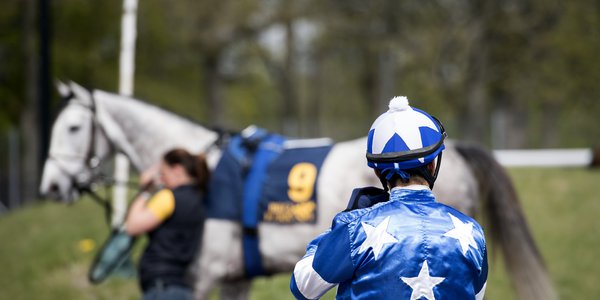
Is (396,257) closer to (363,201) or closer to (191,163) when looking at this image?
(363,201)

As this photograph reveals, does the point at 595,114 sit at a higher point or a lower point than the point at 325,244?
higher

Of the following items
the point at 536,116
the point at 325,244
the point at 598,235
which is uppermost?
the point at 536,116

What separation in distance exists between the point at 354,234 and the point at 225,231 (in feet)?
8.82

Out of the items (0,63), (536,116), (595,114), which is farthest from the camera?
(536,116)

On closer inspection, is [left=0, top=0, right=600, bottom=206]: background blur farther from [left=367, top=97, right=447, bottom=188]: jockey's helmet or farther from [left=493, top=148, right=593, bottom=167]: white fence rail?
[left=367, top=97, right=447, bottom=188]: jockey's helmet

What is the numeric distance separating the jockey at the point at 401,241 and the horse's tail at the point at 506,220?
290cm

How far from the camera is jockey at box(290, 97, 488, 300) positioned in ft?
8.37

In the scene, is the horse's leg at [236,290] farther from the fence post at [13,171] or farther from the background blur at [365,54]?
the fence post at [13,171]

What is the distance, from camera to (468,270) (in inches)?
103

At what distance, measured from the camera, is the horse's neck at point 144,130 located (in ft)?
18.5

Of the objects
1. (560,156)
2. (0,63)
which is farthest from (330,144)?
(0,63)

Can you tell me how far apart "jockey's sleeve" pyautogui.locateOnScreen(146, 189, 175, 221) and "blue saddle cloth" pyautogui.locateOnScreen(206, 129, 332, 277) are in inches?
17.4

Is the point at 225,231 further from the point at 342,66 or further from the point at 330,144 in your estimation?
the point at 342,66

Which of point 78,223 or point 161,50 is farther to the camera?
point 161,50
